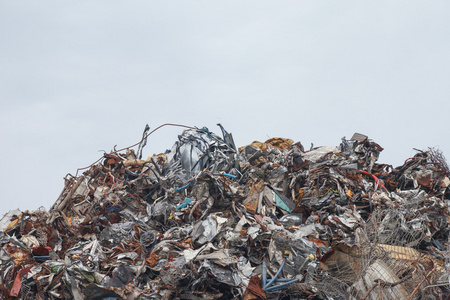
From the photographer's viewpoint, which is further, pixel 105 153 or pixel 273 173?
pixel 105 153

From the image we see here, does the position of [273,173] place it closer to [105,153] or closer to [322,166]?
[322,166]

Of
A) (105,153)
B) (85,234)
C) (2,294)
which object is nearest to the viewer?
(2,294)

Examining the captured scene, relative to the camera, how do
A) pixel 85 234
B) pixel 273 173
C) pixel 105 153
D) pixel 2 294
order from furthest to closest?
pixel 105 153 → pixel 273 173 → pixel 85 234 → pixel 2 294

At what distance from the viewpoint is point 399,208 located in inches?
412

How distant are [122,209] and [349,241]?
15.4 feet

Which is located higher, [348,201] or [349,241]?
[348,201]

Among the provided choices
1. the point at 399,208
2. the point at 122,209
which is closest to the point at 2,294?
the point at 122,209

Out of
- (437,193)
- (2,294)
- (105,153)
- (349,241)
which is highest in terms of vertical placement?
(105,153)

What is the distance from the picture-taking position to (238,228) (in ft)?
30.6

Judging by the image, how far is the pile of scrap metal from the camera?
26.3 ft

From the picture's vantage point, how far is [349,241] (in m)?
9.03

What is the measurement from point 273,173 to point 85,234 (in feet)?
13.8

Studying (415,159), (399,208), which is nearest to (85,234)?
(399,208)

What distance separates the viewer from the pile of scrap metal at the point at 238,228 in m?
8.02
